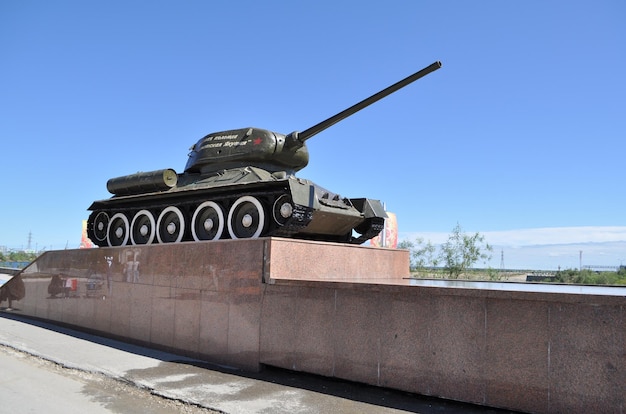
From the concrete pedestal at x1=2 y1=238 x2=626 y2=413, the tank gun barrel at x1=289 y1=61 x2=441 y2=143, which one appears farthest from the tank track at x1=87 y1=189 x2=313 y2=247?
the tank gun barrel at x1=289 y1=61 x2=441 y2=143

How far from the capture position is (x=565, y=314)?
4.84 m

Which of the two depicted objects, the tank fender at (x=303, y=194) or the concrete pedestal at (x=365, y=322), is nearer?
the concrete pedestal at (x=365, y=322)

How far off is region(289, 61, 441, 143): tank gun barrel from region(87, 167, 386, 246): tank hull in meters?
1.39

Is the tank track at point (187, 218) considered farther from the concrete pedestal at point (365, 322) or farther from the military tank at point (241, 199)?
the concrete pedestal at point (365, 322)

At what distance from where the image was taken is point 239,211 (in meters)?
10.5

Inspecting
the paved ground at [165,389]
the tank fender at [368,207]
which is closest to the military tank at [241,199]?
the tank fender at [368,207]

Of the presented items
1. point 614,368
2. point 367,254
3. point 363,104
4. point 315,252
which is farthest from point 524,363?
point 363,104

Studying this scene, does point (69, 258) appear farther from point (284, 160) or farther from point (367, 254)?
point (367, 254)

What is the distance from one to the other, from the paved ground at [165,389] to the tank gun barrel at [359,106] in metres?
5.86

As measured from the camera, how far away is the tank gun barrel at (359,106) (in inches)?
390

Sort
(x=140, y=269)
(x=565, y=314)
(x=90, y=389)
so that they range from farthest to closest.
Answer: (x=140, y=269), (x=90, y=389), (x=565, y=314)

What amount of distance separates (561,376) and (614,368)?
0.46 m

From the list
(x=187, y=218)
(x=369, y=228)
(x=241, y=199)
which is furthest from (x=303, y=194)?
(x=187, y=218)

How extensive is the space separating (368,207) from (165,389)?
6.51m
